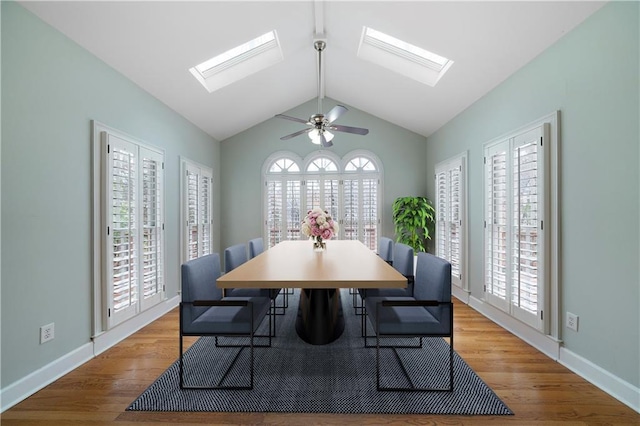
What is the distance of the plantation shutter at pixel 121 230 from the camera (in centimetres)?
257

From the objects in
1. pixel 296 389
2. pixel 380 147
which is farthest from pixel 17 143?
pixel 380 147

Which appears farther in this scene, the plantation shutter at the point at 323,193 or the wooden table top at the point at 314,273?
the plantation shutter at the point at 323,193

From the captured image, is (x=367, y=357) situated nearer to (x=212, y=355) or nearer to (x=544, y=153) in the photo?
(x=212, y=355)

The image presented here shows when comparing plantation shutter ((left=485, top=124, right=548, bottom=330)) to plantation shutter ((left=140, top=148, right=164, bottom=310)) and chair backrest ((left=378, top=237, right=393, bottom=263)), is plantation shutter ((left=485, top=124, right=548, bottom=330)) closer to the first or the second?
chair backrest ((left=378, top=237, right=393, bottom=263))

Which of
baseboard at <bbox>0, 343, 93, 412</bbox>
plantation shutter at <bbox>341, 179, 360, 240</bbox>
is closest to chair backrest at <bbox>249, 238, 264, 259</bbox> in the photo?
baseboard at <bbox>0, 343, 93, 412</bbox>

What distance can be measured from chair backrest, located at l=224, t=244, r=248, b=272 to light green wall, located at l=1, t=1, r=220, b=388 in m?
1.09

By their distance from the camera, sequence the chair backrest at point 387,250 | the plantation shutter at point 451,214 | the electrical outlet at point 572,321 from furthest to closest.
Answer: the plantation shutter at point 451,214 < the chair backrest at point 387,250 < the electrical outlet at point 572,321

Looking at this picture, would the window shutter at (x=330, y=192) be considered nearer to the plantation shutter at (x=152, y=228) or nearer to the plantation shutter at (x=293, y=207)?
the plantation shutter at (x=293, y=207)

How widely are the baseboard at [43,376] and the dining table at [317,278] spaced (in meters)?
1.43

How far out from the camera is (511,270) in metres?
2.89

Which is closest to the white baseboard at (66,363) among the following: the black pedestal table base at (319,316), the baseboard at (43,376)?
the baseboard at (43,376)

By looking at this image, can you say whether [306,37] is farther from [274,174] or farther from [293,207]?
[293,207]

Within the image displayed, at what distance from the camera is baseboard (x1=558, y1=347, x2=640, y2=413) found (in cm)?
176

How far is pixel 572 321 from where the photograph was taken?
221 cm
